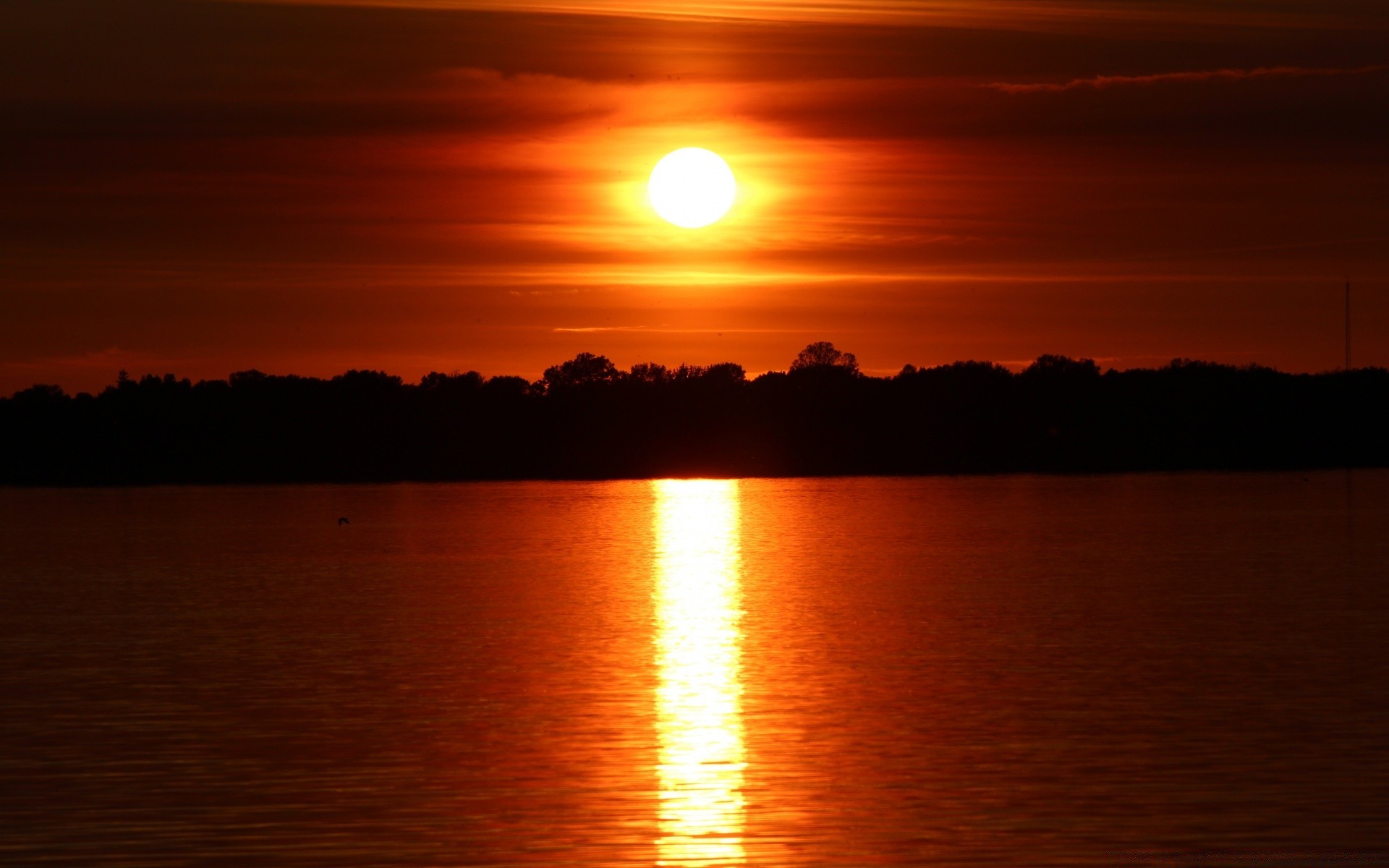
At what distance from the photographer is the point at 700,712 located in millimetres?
28688

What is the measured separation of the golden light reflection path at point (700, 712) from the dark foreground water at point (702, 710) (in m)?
0.10

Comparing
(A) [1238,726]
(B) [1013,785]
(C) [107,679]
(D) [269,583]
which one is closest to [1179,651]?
(A) [1238,726]

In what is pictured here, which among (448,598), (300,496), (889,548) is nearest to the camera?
(448,598)

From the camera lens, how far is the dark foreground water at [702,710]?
65.5ft

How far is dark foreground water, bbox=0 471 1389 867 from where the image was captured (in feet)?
65.5

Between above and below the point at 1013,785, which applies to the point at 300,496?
above

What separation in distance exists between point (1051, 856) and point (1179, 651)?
729 inches

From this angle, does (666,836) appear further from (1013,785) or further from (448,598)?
(448,598)

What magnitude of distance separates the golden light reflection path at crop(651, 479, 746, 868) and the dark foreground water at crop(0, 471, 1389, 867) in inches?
3.8

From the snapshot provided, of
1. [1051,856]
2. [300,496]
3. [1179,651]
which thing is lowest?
[1051,856]

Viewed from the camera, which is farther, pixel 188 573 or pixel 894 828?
pixel 188 573

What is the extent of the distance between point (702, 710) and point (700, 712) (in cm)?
25

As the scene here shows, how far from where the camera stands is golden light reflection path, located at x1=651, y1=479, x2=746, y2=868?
64.7 ft

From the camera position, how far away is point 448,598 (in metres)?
50.7
